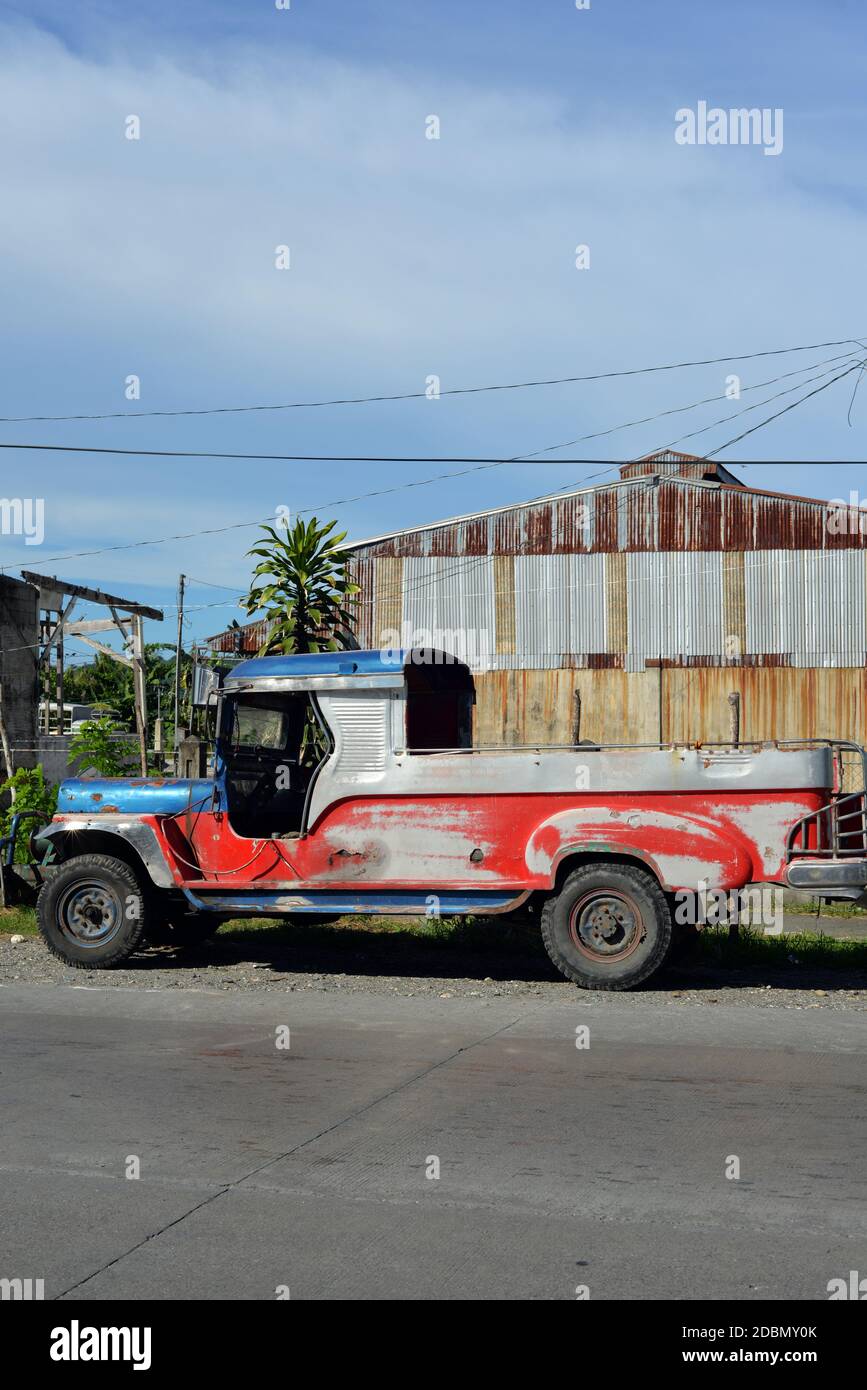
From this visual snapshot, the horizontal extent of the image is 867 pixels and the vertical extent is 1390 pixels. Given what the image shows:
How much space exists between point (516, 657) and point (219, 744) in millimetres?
18213

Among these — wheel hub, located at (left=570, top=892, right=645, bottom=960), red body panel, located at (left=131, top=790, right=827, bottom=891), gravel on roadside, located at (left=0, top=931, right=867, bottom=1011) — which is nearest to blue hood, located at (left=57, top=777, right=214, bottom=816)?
red body panel, located at (left=131, top=790, right=827, bottom=891)

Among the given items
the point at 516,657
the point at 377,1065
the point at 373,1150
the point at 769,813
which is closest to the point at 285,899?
the point at 377,1065

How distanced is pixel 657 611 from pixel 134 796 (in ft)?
61.8

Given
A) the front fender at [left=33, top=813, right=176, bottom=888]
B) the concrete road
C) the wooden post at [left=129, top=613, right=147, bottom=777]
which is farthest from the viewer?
the wooden post at [left=129, top=613, right=147, bottom=777]

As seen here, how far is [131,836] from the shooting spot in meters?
11.6

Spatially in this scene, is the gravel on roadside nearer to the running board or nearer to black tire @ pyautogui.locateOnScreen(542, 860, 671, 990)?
black tire @ pyautogui.locateOnScreen(542, 860, 671, 990)

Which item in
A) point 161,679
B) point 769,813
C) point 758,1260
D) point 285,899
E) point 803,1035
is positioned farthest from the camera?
point 161,679

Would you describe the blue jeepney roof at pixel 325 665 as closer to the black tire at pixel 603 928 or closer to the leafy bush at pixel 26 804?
the black tire at pixel 603 928

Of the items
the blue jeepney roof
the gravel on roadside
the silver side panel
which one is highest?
the blue jeepney roof

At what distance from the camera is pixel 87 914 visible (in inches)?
467

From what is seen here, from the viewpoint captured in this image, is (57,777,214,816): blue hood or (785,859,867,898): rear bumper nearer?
(785,859,867,898): rear bumper

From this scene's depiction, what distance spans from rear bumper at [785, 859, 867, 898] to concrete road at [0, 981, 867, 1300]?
0.90m

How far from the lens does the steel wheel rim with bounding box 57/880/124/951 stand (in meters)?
11.8
